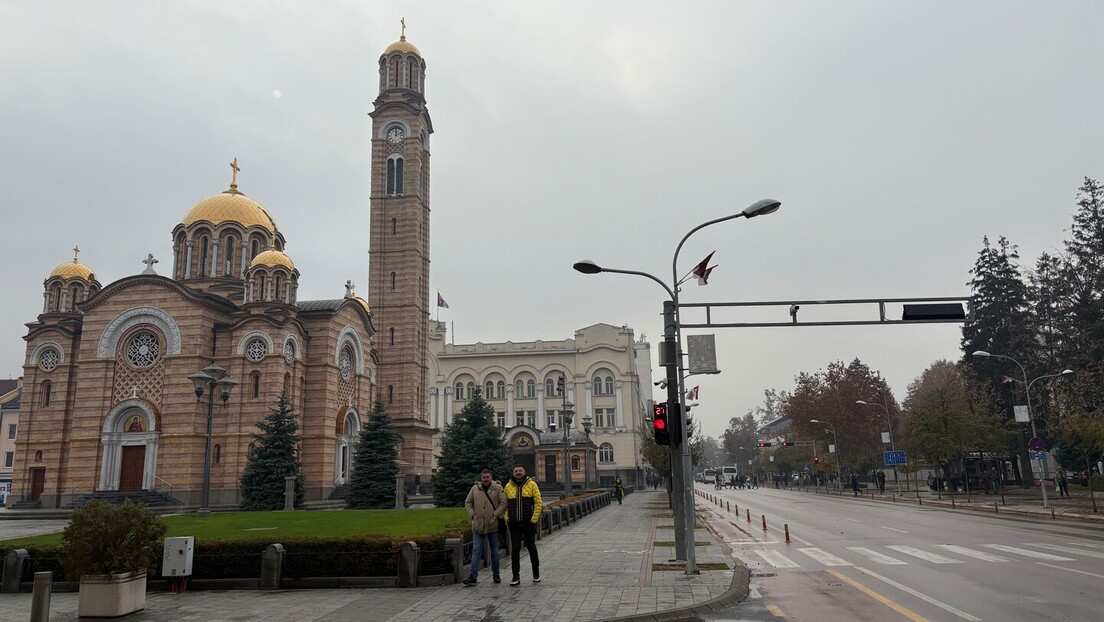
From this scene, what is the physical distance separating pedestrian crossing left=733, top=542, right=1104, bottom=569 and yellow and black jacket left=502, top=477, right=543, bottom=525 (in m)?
5.42

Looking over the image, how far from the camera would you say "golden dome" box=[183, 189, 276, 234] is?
54734 millimetres

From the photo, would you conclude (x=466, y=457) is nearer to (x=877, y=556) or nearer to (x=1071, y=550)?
(x=877, y=556)

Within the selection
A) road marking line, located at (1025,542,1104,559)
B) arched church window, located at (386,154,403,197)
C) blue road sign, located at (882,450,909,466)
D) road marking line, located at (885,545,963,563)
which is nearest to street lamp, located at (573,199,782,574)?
road marking line, located at (885,545,963,563)

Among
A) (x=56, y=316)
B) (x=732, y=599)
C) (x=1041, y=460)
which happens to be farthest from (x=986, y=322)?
(x=56, y=316)

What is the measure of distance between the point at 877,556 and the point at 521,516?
28.5ft

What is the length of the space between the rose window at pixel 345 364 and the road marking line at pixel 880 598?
41.7 meters

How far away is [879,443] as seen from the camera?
70000mm

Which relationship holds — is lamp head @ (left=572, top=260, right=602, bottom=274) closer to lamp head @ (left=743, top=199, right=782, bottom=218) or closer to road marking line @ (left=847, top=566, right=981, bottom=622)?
lamp head @ (left=743, top=199, right=782, bottom=218)

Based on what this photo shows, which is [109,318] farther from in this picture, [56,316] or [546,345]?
[546,345]

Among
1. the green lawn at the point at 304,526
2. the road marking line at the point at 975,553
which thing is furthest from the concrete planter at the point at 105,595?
the road marking line at the point at 975,553

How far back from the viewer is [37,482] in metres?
44.2

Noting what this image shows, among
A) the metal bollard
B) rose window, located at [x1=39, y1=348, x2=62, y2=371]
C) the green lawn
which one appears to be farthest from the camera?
rose window, located at [x1=39, y1=348, x2=62, y2=371]

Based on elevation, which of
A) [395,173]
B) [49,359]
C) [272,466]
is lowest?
[272,466]

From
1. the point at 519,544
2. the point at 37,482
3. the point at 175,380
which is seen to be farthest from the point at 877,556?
the point at 37,482
